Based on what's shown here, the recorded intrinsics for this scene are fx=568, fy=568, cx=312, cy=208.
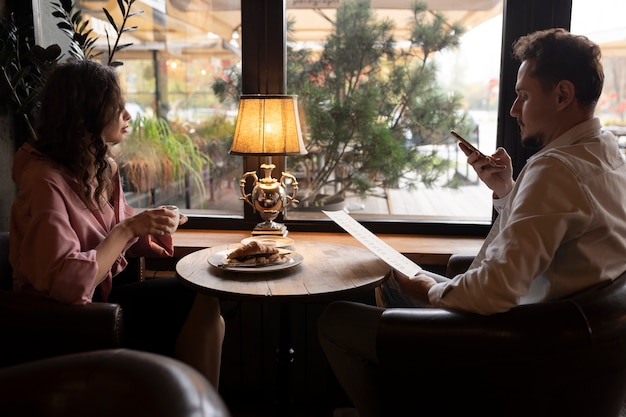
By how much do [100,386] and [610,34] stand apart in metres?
2.63

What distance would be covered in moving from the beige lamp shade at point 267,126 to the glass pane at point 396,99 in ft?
1.46

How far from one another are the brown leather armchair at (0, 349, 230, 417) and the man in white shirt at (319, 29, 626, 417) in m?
0.78

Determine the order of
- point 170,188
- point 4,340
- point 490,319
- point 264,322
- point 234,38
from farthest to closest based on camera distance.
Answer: point 170,188
point 234,38
point 264,322
point 4,340
point 490,319

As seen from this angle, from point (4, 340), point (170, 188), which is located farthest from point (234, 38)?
point (4, 340)

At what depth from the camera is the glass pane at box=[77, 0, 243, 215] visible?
2.79 meters

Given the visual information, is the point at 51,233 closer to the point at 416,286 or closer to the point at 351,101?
the point at 416,286

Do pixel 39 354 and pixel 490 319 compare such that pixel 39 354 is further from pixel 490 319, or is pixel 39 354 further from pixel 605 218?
pixel 605 218

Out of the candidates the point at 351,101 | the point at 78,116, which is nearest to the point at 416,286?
the point at 78,116

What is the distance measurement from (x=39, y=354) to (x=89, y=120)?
71 centimetres

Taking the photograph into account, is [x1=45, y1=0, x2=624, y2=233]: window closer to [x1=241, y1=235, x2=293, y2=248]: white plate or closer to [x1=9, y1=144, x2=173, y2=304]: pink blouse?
[x1=241, y1=235, x2=293, y2=248]: white plate

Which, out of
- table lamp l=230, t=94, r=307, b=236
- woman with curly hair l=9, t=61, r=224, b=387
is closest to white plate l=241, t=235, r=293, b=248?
table lamp l=230, t=94, r=307, b=236

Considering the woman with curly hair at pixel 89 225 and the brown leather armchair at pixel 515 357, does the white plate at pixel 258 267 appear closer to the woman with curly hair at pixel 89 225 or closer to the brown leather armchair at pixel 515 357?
the woman with curly hair at pixel 89 225

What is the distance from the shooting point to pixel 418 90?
270 cm

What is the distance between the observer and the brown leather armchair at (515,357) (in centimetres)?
130
